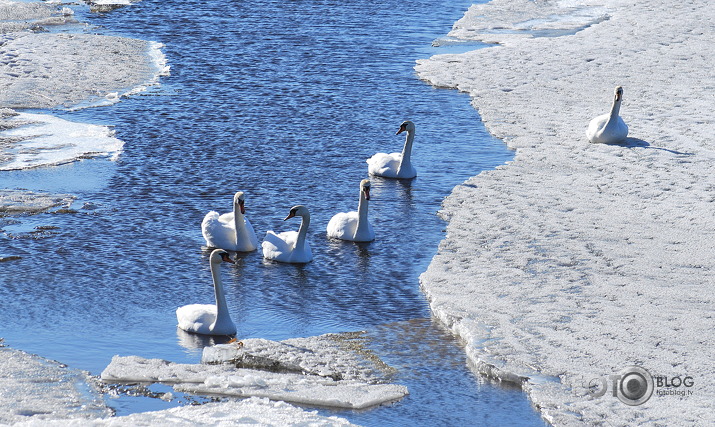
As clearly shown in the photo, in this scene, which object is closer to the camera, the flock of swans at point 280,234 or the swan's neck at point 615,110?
the flock of swans at point 280,234

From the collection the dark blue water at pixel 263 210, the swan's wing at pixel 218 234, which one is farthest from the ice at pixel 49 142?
the swan's wing at pixel 218 234

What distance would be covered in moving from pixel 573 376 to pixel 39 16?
1911 cm

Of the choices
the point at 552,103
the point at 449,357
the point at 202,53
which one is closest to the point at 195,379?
the point at 449,357

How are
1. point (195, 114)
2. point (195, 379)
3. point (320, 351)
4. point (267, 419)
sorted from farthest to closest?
point (195, 114), point (320, 351), point (195, 379), point (267, 419)

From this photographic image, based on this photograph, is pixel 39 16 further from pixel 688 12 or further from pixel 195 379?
pixel 195 379

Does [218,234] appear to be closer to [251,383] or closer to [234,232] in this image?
[234,232]

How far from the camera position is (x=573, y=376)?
323 inches

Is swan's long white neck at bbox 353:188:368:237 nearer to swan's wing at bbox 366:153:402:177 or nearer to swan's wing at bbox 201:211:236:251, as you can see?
swan's wing at bbox 201:211:236:251

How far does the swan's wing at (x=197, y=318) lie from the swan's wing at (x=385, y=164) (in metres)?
5.04

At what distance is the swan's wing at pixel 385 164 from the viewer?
44.8 feet

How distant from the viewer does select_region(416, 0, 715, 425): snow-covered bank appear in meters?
8.39

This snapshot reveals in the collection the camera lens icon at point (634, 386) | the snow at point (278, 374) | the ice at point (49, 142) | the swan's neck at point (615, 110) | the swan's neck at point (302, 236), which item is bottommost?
the ice at point (49, 142)

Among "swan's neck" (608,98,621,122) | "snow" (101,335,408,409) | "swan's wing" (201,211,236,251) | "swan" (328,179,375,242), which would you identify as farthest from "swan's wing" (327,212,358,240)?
"swan's neck" (608,98,621,122)

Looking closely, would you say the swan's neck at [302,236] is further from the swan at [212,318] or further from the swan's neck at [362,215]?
the swan at [212,318]
